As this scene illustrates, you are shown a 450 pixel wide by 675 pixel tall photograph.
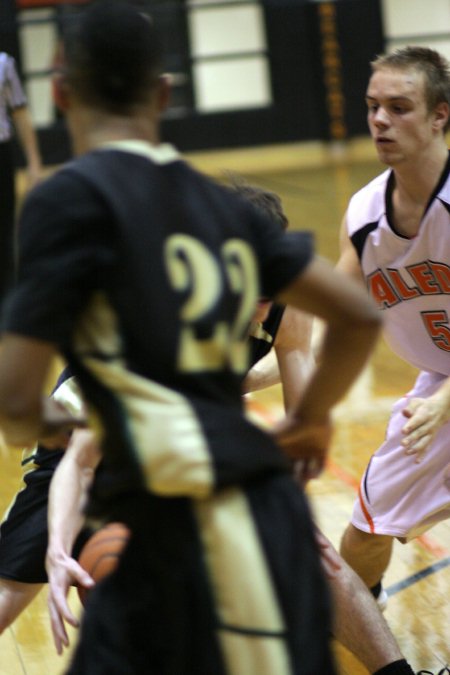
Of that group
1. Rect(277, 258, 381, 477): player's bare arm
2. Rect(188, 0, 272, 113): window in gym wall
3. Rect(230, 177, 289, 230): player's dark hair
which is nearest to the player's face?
Rect(230, 177, 289, 230): player's dark hair

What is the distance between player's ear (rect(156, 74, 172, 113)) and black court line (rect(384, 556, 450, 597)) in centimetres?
254

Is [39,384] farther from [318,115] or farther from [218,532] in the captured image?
[318,115]

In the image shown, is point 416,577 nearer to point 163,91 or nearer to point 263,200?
point 263,200

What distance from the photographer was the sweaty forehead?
11.7 ft

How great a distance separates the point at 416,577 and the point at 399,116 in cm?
163

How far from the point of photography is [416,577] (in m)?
4.15

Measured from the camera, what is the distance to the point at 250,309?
1.93 meters

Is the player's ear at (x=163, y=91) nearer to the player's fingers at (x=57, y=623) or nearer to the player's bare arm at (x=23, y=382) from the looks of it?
the player's bare arm at (x=23, y=382)

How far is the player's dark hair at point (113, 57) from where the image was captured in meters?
1.80

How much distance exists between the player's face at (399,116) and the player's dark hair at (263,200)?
1.57 feet

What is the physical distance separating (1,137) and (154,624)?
6.07 m

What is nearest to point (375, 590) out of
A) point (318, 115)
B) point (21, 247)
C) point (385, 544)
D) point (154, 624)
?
point (385, 544)

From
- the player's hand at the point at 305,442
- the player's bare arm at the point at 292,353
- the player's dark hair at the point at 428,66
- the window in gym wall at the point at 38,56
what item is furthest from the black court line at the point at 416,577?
the window in gym wall at the point at 38,56

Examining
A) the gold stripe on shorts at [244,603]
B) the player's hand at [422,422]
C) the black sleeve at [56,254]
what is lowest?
the player's hand at [422,422]
